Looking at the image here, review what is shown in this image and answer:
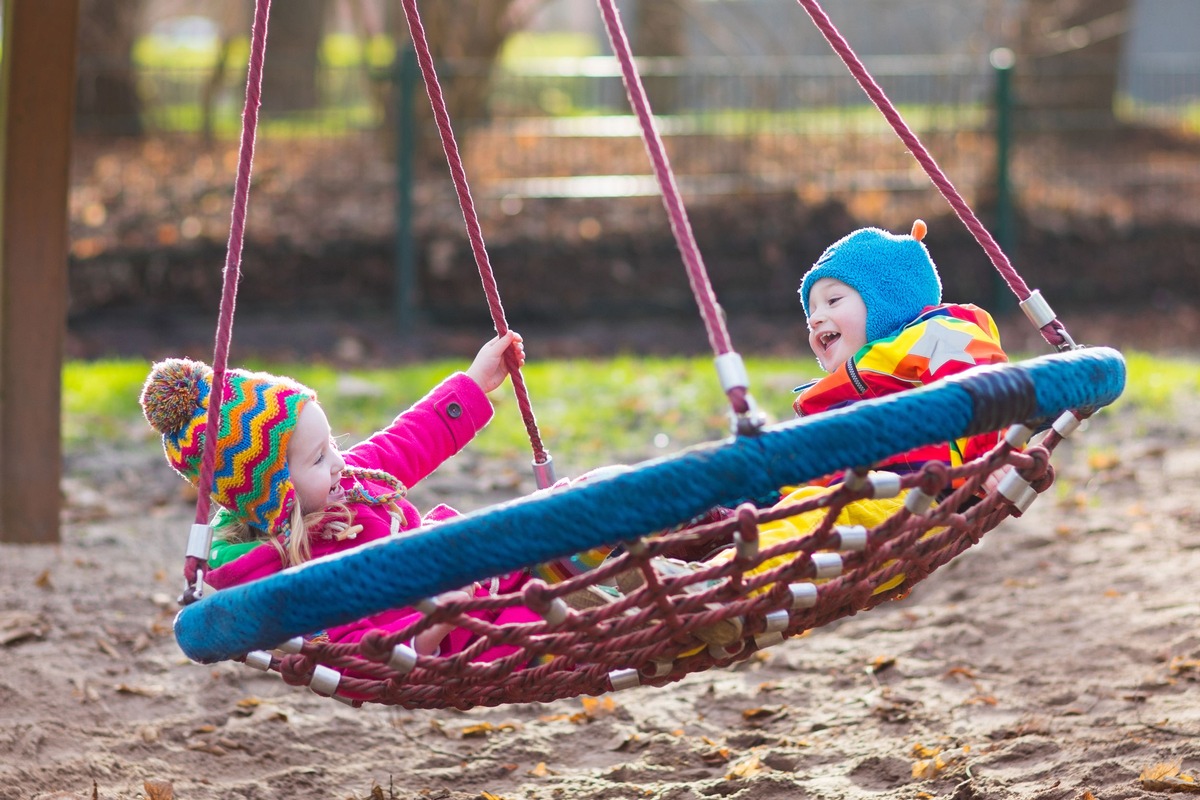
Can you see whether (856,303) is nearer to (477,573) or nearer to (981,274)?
(477,573)

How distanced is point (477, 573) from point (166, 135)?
783 cm

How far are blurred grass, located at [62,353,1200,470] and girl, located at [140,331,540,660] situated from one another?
2792 mm

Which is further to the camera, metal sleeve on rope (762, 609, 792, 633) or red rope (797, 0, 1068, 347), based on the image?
red rope (797, 0, 1068, 347)

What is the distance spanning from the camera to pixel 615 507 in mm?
1868

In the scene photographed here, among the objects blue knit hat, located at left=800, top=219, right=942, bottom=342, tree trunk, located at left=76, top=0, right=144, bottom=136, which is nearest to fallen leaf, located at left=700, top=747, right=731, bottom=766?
blue knit hat, located at left=800, top=219, right=942, bottom=342

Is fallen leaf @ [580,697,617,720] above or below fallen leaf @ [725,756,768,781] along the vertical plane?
above

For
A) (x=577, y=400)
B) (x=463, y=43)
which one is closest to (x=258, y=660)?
(x=577, y=400)

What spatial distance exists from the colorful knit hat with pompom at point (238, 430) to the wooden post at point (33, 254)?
1.96 meters

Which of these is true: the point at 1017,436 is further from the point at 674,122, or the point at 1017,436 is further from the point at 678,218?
the point at 674,122

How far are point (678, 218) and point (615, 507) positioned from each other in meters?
0.43

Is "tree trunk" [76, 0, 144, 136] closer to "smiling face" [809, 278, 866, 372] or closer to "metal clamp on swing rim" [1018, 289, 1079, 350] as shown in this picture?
"smiling face" [809, 278, 866, 372]

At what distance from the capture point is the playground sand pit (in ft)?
9.24

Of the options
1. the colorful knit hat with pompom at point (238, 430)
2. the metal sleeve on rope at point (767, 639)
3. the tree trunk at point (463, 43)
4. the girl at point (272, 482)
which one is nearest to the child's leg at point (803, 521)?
the metal sleeve on rope at point (767, 639)

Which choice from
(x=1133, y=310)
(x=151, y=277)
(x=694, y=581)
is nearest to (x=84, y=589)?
(x=694, y=581)
